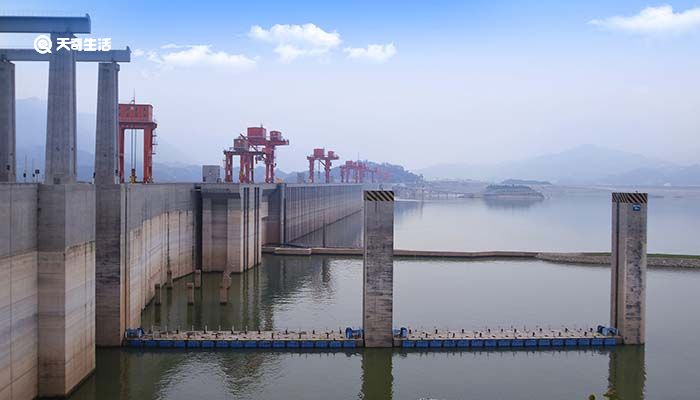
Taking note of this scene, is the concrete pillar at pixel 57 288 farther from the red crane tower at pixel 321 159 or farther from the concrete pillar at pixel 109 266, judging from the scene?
the red crane tower at pixel 321 159

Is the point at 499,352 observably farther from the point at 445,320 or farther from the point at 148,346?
the point at 148,346

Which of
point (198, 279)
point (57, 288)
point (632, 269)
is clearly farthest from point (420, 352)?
point (198, 279)

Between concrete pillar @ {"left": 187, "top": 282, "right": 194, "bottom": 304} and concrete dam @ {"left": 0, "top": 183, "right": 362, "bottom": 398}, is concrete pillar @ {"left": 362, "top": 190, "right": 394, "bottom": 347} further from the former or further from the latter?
concrete pillar @ {"left": 187, "top": 282, "right": 194, "bottom": 304}

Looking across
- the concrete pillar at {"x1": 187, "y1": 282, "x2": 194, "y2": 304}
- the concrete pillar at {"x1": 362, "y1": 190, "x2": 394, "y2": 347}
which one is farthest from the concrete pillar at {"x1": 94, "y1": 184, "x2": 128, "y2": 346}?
the concrete pillar at {"x1": 362, "y1": 190, "x2": 394, "y2": 347}

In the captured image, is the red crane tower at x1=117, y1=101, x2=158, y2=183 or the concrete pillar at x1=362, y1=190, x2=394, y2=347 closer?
the concrete pillar at x1=362, y1=190, x2=394, y2=347


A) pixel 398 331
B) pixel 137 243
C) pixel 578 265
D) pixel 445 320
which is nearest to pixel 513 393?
pixel 398 331

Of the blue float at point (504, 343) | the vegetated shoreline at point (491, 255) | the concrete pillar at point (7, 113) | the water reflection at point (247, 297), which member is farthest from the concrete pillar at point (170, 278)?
the blue float at point (504, 343)
